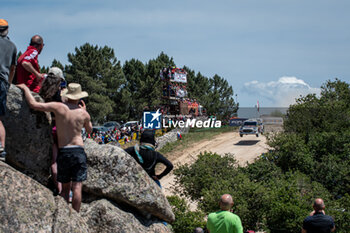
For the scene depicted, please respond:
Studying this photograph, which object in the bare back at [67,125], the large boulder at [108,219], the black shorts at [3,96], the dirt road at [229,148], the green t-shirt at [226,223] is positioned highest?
the black shorts at [3,96]

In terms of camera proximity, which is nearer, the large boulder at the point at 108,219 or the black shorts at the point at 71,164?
the black shorts at the point at 71,164

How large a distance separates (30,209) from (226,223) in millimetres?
2669

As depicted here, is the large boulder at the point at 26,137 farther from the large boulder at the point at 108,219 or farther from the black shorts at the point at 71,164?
the large boulder at the point at 108,219

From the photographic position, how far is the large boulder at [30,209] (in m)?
4.53

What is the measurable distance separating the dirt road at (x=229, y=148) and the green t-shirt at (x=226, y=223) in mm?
22709

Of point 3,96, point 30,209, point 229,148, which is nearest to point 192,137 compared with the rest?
point 229,148

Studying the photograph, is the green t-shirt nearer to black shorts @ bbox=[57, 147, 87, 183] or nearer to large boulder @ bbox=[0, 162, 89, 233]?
large boulder @ bbox=[0, 162, 89, 233]

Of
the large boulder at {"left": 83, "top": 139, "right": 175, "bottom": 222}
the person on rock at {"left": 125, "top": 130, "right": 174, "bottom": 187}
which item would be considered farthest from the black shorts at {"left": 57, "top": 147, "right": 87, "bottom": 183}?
the person on rock at {"left": 125, "top": 130, "right": 174, "bottom": 187}

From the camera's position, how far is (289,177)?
1705cm

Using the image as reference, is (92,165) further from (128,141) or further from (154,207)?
(128,141)

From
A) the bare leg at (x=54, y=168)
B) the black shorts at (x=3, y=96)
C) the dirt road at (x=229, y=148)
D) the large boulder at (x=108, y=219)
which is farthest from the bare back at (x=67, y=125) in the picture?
the dirt road at (x=229, y=148)


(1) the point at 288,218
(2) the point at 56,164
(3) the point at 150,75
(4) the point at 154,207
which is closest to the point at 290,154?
(1) the point at 288,218

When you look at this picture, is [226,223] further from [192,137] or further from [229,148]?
[192,137]

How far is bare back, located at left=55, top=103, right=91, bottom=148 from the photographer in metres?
5.23
